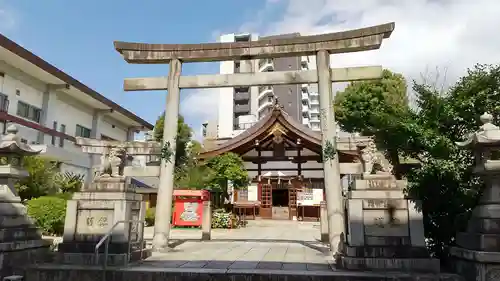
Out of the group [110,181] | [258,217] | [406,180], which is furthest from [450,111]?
[258,217]

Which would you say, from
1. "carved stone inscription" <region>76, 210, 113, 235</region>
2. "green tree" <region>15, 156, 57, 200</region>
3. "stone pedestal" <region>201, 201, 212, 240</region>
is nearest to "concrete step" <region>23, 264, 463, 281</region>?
"carved stone inscription" <region>76, 210, 113, 235</region>

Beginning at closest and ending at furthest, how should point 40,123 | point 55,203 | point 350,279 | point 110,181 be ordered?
1. point 350,279
2. point 110,181
3. point 55,203
4. point 40,123

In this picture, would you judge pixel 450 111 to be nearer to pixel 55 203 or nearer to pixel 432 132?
pixel 432 132

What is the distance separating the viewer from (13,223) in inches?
263

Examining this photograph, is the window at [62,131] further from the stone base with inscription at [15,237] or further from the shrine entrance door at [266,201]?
the stone base with inscription at [15,237]

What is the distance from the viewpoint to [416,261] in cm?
639

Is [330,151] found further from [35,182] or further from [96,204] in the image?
[35,182]

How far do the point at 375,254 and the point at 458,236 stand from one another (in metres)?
1.49

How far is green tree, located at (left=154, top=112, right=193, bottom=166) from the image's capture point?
23656mm

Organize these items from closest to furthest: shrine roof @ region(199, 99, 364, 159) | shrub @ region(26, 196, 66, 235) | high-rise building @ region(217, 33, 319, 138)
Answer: shrub @ region(26, 196, 66, 235), shrine roof @ region(199, 99, 364, 159), high-rise building @ region(217, 33, 319, 138)

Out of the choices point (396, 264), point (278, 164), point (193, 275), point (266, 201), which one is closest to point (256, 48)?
point (193, 275)

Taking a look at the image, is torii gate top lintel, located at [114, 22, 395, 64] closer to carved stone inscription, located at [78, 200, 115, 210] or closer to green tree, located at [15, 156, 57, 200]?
carved stone inscription, located at [78, 200, 115, 210]

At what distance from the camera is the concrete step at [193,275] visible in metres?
5.98

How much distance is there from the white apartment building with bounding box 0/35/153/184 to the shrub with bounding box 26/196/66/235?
439 cm
